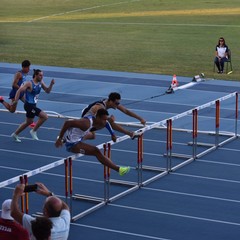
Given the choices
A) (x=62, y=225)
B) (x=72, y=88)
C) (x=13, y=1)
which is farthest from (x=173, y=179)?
(x=13, y=1)

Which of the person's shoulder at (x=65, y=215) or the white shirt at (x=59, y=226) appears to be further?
the person's shoulder at (x=65, y=215)

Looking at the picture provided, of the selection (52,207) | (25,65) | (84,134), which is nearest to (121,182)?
(84,134)

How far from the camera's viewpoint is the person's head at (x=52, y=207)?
800 centimetres

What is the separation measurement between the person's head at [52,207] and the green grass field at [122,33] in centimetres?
1758

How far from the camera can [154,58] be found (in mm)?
29547

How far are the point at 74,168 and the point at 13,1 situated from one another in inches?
1627

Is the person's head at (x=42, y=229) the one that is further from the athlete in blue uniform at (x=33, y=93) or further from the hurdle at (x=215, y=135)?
the athlete in blue uniform at (x=33, y=93)

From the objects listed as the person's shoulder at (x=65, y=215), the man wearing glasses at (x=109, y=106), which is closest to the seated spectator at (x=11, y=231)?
the person's shoulder at (x=65, y=215)

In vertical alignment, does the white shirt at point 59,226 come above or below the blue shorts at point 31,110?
below

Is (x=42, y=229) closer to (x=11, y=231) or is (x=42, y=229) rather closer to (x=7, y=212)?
(x=11, y=231)

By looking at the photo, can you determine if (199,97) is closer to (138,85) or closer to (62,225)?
(138,85)

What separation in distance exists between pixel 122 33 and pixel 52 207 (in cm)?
2973

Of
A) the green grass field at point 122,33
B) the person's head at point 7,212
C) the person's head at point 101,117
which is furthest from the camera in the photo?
the green grass field at point 122,33

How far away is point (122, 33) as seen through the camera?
37.4 m
